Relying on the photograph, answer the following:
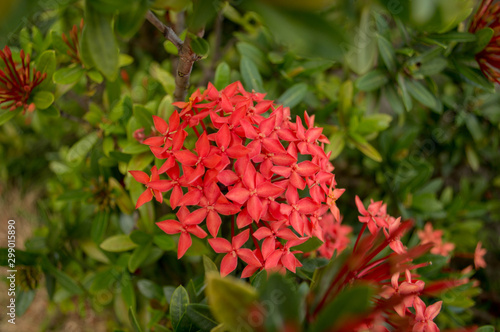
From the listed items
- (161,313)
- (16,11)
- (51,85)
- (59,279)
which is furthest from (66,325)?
(16,11)

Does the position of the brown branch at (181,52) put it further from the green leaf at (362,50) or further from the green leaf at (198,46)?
the green leaf at (362,50)

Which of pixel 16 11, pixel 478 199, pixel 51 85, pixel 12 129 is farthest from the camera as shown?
pixel 12 129

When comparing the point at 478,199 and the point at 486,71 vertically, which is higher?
the point at 486,71

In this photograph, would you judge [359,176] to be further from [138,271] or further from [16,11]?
[16,11]

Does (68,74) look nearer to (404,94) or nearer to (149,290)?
(149,290)

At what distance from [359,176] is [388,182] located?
16.0 inches

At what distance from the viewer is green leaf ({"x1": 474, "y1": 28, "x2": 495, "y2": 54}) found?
97 cm

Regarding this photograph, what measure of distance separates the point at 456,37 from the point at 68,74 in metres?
1.19

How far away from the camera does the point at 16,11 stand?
1.42 feet

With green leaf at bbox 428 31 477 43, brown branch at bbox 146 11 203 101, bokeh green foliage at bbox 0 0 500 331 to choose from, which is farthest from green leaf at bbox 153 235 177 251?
green leaf at bbox 428 31 477 43

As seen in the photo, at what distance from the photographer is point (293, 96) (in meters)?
1.05

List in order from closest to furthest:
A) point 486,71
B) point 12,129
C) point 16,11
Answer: point 16,11, point 486,71, point 12,129

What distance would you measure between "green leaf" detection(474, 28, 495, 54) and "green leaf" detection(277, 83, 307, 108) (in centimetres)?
56

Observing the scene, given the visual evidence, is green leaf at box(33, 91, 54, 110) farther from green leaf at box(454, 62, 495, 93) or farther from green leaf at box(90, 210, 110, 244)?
green leaf at box(454, 62, 495, 93)
